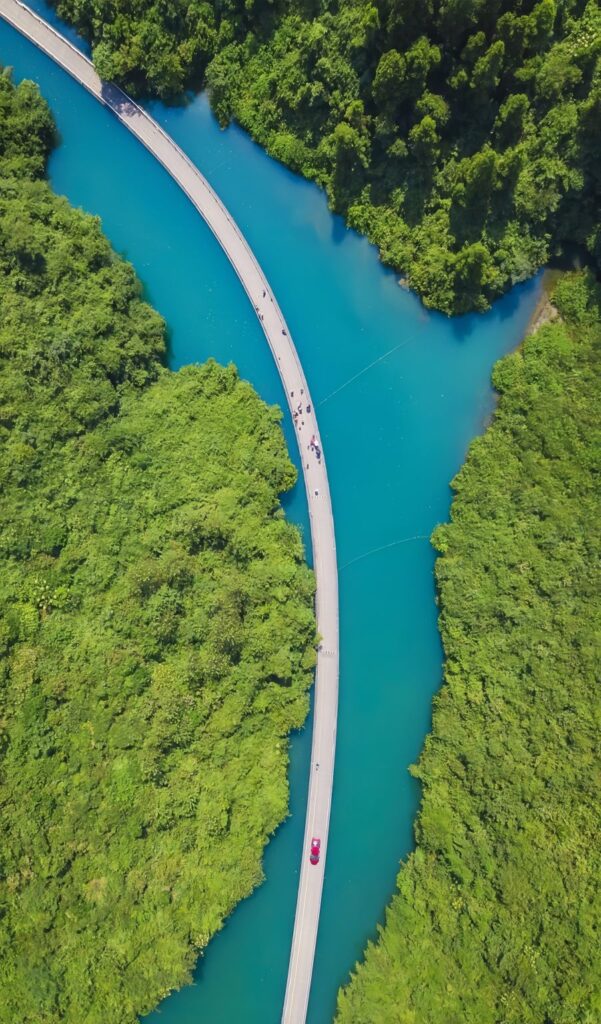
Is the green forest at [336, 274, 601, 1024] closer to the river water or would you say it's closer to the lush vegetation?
the river water

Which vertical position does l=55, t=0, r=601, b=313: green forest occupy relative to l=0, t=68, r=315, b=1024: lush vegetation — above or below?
above

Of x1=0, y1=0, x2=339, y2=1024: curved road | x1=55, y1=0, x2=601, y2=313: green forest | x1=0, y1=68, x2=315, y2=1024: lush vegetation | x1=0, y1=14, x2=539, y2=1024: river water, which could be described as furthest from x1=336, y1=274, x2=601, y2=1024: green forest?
x1=0, y1=68, x2=315, y2=1024: lush vegetation

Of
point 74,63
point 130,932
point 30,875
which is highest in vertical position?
point 74,63

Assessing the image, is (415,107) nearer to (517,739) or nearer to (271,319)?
(271,319)

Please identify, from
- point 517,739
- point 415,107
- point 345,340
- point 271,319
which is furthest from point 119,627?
A: point 415,107

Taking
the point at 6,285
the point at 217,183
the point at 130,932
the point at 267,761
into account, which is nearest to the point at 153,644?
the point at 267,761

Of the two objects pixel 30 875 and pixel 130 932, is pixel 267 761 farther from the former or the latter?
pixel 30 875
